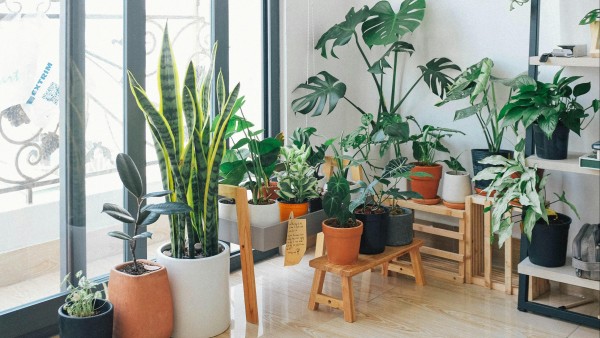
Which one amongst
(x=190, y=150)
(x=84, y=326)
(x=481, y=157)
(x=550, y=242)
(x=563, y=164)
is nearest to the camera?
(x=84, y=326)

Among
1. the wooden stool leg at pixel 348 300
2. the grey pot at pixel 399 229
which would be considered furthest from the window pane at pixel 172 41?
the grey pot at pixel 399 229

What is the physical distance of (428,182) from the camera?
3.70 metres

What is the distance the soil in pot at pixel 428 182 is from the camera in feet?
12.2

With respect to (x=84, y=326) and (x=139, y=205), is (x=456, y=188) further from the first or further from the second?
(x=84, y=326)

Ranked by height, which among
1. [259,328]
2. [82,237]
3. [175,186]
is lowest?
[259,328]

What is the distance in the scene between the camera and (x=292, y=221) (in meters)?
3.18

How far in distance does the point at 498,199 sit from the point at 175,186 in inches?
52.4

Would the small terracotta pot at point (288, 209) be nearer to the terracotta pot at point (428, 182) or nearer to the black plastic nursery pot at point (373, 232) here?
the black plastic nursery pot at point (373, 232)

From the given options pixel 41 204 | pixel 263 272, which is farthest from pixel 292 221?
pixel 41 204

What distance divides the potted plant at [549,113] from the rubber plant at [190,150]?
44.9 inches

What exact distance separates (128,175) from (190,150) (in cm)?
26

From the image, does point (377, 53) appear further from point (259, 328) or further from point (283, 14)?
point (259, 328)

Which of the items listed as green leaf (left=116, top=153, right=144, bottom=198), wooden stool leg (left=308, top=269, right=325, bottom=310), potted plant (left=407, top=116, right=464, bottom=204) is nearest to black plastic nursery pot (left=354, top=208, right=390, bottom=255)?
wooden stool leg (left=308, top=269, right=325, bottom=310)

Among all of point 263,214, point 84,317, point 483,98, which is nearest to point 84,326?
point 84,317
